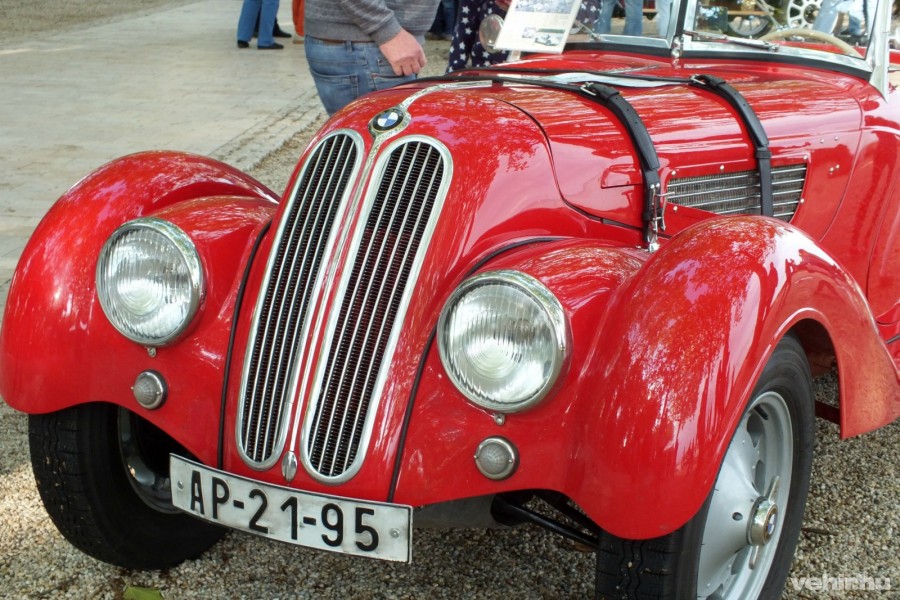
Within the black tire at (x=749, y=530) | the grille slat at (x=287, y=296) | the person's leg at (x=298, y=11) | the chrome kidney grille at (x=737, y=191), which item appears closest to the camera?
the black tire at (x=749, y=530)

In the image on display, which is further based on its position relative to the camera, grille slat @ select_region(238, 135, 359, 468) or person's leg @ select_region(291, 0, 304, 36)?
person's leg @ select_region(291, 0, 304, 36)

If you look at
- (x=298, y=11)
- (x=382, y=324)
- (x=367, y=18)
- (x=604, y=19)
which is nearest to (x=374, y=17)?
(x=367, y=18)

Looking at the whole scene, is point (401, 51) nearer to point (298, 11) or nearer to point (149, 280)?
point (149, 280)

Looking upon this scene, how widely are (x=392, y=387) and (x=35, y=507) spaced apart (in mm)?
1526

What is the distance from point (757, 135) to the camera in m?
3.05

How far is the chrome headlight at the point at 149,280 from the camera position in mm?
2459

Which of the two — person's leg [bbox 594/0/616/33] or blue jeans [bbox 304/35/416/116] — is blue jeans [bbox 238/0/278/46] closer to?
blue jeans [bbox 304/35/416/116]

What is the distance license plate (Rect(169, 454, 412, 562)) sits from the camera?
7.16ft

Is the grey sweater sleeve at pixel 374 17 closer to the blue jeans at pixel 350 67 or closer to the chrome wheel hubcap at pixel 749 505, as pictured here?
the blue jeans at pixel 350 67

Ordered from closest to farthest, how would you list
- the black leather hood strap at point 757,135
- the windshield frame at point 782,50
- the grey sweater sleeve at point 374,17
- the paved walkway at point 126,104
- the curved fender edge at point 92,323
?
the curved fender edge at point 92,323 < the black leather hood strap at point 757,135 < the windshield frame at point 782,50 < the grey sweater sleeve at point 374,17 < the paved walkway at point 126,104

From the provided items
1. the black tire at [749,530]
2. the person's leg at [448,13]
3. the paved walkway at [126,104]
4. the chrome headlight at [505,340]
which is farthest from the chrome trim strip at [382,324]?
the person's leg at [448,13]

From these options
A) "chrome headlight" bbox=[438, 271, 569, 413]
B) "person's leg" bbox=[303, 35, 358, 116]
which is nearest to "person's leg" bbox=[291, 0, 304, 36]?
"person's leg" bbox=[303, 35, 358, 116]

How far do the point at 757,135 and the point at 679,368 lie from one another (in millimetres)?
1242

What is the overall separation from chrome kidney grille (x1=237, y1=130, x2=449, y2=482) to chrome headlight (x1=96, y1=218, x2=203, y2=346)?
180mm
